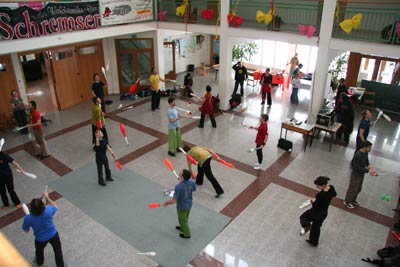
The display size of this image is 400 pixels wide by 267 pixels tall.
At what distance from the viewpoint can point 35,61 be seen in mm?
17891

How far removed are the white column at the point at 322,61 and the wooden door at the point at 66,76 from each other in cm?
988

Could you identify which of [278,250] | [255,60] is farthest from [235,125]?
[255,60]

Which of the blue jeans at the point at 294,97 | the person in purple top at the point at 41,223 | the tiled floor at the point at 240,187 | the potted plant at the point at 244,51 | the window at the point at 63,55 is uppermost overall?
the window at the point at 63,55

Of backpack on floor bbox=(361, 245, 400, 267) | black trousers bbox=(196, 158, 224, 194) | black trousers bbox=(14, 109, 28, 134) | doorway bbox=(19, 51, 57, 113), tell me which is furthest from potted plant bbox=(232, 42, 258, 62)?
backpack on floor bbox=(361, 245, 400, 267)

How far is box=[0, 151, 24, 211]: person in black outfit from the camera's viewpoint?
700 centimetres

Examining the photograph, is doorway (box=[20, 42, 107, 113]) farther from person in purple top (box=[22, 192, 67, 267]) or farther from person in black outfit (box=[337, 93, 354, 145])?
person in black outfit (box=[337, 93, 354, 145])

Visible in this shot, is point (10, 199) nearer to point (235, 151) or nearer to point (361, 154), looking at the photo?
point (235, 151)

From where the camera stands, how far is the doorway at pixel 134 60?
1492cm

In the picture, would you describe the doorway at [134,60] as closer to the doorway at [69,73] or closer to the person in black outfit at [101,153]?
the doorway at [69,73]

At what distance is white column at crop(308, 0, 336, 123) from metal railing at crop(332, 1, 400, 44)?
8.3 inches

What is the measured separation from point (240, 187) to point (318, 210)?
105 inches

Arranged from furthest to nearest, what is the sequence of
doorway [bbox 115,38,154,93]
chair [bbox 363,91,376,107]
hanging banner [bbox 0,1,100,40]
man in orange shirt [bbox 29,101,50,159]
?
doorway [bbox 115,38,154,93] → chair [bbox 363,91,376,107] → hanging banner [bbox 0,1,100,40] → man in orange shirt [bbox 29,101,50,159]

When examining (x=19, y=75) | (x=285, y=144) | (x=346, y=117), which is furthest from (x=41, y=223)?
(x=346, y=117)

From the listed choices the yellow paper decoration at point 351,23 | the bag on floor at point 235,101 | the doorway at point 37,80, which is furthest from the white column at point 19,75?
the yellow paper decoration at point 351,23
